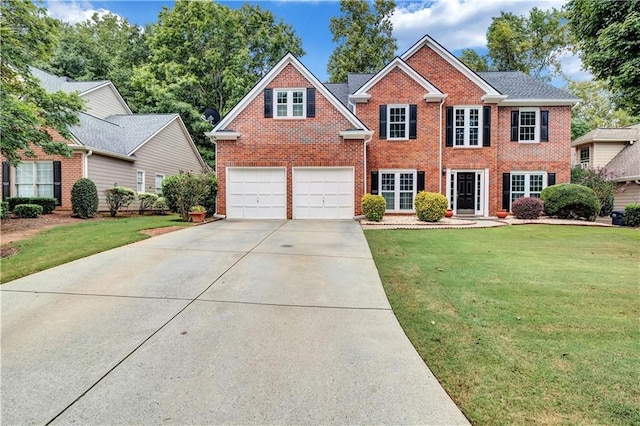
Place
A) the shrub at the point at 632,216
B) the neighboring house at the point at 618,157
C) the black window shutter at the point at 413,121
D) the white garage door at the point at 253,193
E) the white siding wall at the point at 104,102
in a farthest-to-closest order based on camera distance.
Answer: the white siding wall at the point at 104,102, the neighboring house at the point at 618,157, the black window shutter at the point at 413,121, the white garage door at the point at 253,193, the shrub at the point at 632,216

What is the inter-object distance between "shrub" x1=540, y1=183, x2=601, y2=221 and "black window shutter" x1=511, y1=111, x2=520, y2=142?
3244mm

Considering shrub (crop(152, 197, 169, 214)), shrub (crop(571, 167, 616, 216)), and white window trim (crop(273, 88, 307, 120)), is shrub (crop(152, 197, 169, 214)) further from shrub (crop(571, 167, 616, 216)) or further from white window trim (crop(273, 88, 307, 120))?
shrub (crop(571, 167, 616, 216))

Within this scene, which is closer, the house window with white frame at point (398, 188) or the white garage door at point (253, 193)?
the white garage door at point (253, 193)

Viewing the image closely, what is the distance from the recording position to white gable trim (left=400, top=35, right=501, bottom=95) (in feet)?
53.2

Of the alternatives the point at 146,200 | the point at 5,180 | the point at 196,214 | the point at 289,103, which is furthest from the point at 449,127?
the point at 5,180

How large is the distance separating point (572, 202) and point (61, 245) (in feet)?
59.3

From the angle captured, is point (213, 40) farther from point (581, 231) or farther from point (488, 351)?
point (488, 351)

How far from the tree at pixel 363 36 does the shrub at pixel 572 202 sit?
20364 mm

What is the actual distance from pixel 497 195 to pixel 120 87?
98.6ft

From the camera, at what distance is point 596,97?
110 ft

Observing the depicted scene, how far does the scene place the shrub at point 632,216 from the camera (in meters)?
13.1

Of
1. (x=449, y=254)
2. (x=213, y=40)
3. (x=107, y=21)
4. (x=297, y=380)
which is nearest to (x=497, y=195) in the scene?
(x=449, y=254)

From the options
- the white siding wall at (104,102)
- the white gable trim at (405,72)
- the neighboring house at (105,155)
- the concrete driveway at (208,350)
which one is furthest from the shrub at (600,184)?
the white siding wall at (104,102)

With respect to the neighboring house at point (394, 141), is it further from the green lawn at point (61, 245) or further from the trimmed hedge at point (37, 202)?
the trimmed hedge at point (37, 202)
